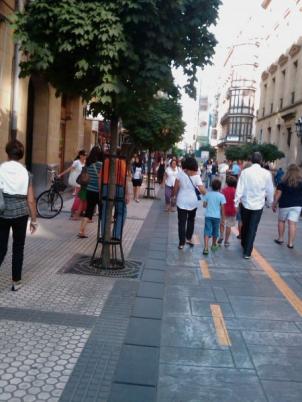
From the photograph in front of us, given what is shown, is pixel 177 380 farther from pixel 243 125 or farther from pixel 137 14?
pixel 243 125

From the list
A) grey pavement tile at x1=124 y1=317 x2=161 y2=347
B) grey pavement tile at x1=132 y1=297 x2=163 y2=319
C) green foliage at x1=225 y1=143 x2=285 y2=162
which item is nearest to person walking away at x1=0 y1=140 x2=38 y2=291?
grey pavement tile at x1=132 y1=297 x2=163 y2=319

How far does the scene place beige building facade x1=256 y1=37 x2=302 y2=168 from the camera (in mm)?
36812

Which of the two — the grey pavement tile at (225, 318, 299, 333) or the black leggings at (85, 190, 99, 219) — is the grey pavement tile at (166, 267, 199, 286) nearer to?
the grey pavement tile at (225, 318, 299, 333)

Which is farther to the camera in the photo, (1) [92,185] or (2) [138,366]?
(1) [92,185]

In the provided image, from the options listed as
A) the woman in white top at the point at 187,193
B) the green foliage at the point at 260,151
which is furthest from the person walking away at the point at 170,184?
the green foliage at the point at 260,151

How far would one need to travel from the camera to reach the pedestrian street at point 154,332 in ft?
12.6

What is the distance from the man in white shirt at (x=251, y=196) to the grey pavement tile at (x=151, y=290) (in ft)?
9.36

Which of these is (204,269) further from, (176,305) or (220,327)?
A: (220,327)

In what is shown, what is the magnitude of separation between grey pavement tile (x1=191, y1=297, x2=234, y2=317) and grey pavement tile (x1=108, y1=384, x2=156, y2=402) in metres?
2.04

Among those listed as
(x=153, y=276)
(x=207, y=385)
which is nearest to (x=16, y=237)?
(x=153, y=276)

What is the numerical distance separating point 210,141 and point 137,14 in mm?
106930

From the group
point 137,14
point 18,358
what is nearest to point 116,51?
point 137,14

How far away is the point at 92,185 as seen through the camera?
9891 mm

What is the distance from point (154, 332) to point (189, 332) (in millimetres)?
371
